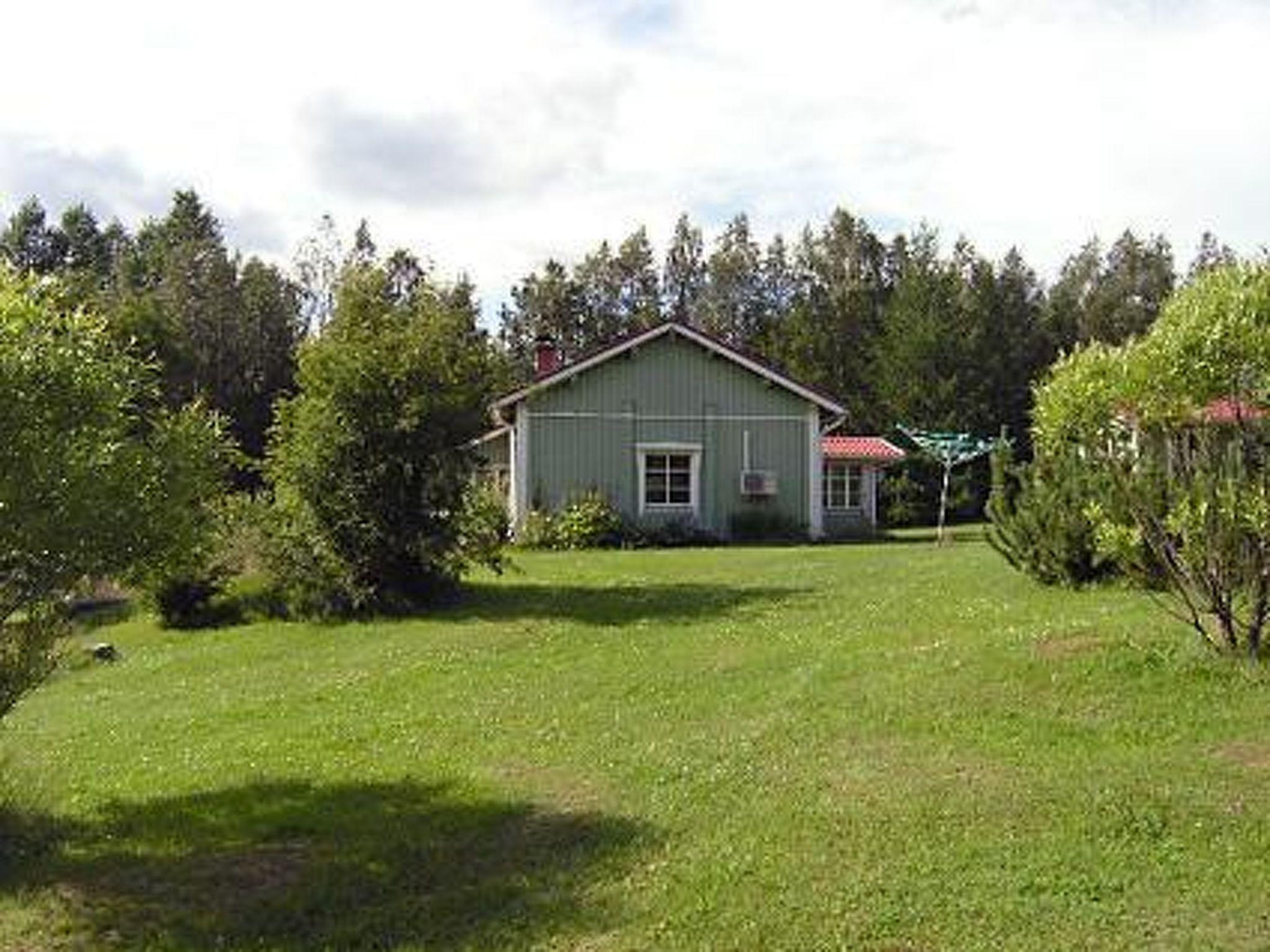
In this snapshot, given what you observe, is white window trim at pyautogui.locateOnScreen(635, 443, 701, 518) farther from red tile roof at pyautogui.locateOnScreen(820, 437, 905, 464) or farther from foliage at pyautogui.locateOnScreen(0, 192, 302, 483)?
foliage at pyautogui.locateOnScreen(0, 192, 302, 483)

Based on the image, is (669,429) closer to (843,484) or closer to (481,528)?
(843,484)

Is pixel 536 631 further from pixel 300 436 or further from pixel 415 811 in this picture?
pixel 415 811

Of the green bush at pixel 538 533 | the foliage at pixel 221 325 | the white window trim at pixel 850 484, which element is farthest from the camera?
the foliage at pixel 221 325

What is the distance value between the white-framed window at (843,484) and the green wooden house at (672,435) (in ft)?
19.3

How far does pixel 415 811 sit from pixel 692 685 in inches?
161

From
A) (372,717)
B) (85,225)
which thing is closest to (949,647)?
(372,717)

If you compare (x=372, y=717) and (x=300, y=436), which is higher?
(x=300, y=436)

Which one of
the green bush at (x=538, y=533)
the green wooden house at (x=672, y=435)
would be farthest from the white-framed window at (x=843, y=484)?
the green bush at (x=538, y=533)

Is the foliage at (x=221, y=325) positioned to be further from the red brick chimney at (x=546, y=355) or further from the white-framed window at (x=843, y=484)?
the white-framed window at (x=843, y=484)

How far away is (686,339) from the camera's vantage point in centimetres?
3625

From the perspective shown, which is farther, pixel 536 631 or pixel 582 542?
pixel 582 542

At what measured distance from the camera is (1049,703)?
36.1ft

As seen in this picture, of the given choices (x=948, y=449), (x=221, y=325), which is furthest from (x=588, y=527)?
(x=221, y=325)

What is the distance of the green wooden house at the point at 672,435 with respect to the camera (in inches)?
1396
